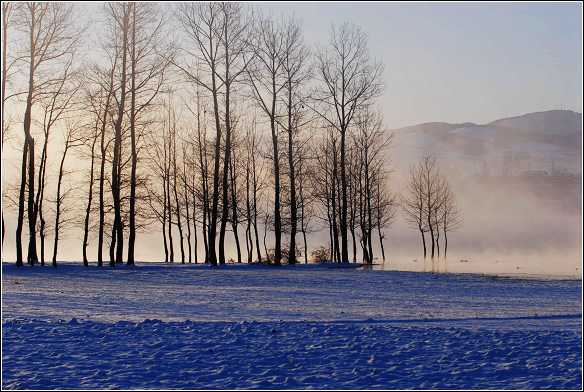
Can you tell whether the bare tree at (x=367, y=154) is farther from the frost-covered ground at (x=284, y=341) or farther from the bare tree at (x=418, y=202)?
the frost-covered ground at (x=284, y=341)

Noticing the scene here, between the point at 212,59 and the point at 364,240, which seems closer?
the point at 212,59

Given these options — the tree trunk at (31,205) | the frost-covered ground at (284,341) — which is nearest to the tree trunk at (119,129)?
the tree trunk at (31,205)

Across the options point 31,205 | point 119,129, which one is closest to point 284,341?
point 31,205

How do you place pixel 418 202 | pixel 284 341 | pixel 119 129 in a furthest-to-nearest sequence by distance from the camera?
pixel 418 202 < pixel 119 129 < pixel 284 341

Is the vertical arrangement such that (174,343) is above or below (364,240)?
below

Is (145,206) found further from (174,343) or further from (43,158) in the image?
(174,343)

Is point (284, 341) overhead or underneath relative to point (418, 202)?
underneath

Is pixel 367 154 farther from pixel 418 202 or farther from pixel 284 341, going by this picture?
pixel 284 341

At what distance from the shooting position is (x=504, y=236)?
9331cm

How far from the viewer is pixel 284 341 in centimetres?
1454

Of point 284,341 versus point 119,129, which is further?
point 119,129

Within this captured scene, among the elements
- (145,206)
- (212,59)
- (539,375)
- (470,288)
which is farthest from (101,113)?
(539,375)

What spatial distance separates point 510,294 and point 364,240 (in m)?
23.9

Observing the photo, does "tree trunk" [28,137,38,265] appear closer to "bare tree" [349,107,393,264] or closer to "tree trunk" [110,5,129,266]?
"tree trunk" [110,5,129,266]
